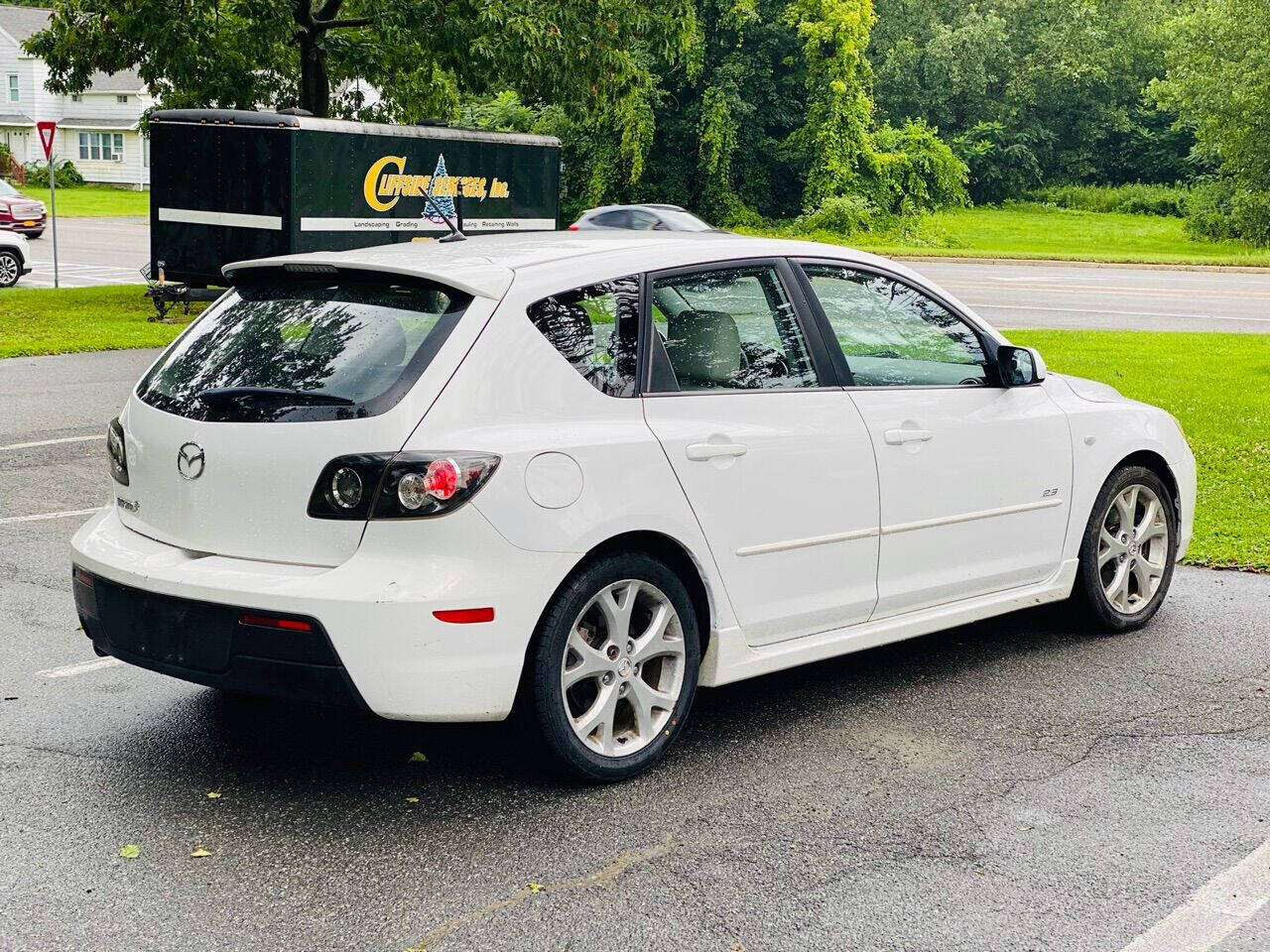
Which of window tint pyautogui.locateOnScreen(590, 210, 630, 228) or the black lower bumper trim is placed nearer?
the black lower bumper trim

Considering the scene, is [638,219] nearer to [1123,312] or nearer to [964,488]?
[1123,312]

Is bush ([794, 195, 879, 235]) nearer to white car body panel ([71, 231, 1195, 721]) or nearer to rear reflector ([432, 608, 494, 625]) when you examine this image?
white car body panel ([71, 231, 1195, 721])

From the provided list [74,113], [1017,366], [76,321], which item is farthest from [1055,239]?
[74,113]

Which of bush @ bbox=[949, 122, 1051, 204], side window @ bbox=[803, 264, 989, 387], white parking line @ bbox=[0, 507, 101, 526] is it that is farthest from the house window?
side window @ bbox=[803, 264, 989, 387]

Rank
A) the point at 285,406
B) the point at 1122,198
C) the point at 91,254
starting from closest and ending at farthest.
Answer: the point at 285,406 → the point at 91,254 → the point at 1122,198

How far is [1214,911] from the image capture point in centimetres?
381

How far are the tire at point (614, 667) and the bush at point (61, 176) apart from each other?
72057 mm

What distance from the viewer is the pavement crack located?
364cm

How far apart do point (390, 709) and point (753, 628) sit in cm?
129

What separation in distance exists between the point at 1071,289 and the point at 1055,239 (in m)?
19.5

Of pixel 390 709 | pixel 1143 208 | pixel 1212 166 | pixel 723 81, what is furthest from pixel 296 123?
pixel 1212 166

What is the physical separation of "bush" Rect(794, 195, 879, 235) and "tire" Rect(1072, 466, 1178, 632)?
3945cm

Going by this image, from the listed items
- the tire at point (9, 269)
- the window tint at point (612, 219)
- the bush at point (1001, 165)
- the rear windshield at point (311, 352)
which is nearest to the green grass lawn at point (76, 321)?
the tire at point (9, 269)

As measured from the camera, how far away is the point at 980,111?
63.7m
